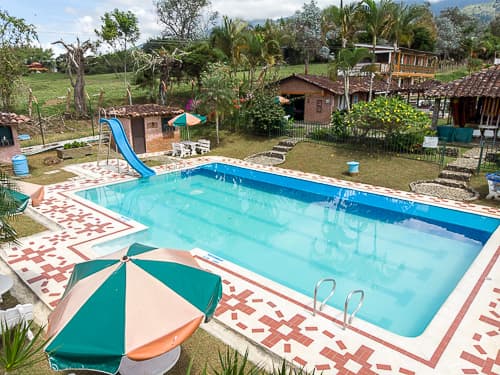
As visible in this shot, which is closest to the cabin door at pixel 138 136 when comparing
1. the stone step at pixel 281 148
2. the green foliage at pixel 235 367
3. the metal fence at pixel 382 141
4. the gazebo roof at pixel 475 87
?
the stone step at pixel 281 148

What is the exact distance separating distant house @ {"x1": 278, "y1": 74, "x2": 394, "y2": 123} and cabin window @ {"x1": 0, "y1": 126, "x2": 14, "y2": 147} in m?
18.5

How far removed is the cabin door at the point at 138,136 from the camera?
2094 centimetres

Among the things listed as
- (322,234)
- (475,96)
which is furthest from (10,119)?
(475,96)

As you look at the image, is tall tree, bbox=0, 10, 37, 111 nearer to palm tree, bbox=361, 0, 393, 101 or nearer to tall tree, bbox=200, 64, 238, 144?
tall tree, bbox=200, 64, 238, 144

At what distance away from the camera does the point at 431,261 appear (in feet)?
32.6

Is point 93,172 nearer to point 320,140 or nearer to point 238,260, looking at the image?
point 238,260

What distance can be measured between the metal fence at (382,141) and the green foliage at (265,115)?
1872mm

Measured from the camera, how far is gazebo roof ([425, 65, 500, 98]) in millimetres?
17719

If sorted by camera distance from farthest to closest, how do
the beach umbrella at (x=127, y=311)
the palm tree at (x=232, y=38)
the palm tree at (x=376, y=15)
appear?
the palm tree at (x=232, y=38) → the palm tree at (x=376, y=15) → the beach umbrella at (x=127, y=311)

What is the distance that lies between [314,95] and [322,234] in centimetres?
1737

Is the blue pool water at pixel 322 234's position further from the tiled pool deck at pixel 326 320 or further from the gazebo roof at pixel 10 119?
the gazebo roof at pixel 10 119

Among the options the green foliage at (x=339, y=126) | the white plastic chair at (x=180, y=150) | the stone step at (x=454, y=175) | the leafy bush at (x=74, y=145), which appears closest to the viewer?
the stone step at (x=454, y=175)

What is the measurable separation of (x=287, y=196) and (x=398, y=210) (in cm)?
444

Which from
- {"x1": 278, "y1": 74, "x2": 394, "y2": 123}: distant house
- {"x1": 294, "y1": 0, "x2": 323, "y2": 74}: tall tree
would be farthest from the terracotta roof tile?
{"x1": 294, "y1": 0, "x2": 323, "y2": 74}: tall tree
